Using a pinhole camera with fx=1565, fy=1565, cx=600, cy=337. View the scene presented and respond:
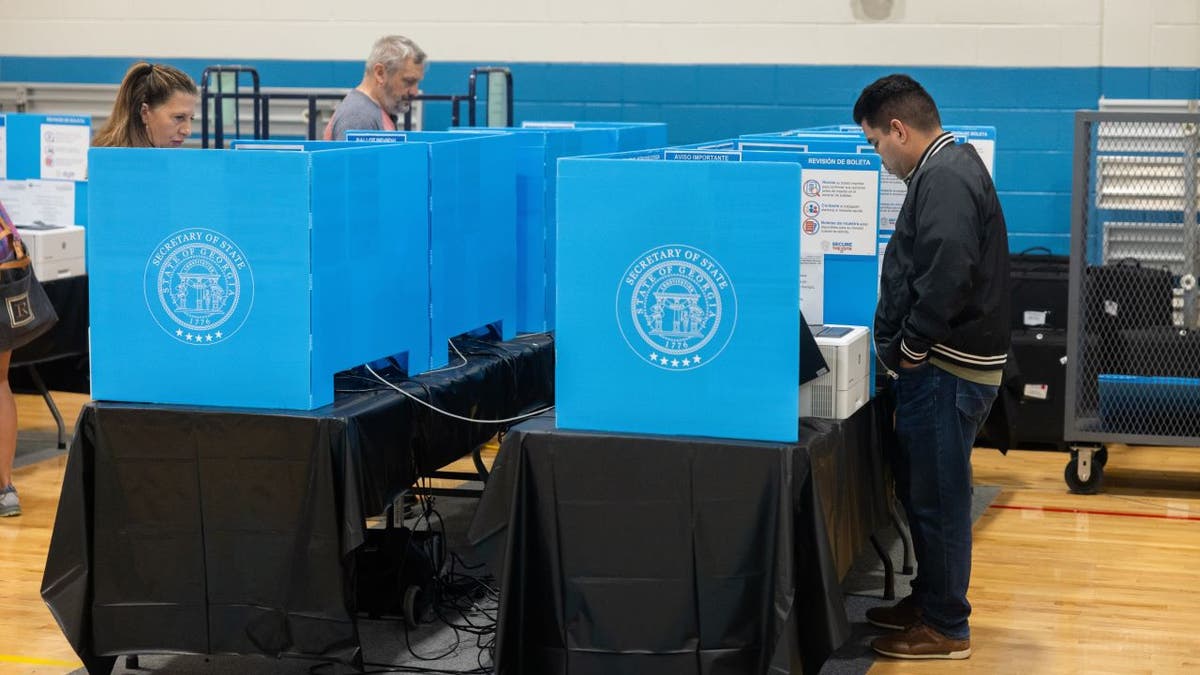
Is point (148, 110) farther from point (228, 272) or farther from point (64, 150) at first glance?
point (64, 150)

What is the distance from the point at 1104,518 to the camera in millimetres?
5309

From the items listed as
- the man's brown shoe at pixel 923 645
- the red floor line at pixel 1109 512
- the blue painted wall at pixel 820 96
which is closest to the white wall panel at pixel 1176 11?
the blue painted wall at pixel 820 96

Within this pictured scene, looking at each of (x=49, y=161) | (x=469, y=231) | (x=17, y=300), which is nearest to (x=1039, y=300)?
(x=469, y=231)

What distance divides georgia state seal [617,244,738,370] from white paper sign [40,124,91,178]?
415 centimetres

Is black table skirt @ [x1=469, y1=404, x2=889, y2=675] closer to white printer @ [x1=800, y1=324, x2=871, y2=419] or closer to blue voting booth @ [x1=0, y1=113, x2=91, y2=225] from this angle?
white printer @ [x1=800, y1=324, x2=871, y2=419]

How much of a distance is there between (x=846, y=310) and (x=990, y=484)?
7.60ft

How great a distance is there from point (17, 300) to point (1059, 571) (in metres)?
3.33

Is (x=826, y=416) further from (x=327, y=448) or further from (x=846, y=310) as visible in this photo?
(x=327, y=448)

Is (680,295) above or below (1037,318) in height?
above

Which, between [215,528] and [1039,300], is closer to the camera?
[215,528]

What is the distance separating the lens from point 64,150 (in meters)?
6.67

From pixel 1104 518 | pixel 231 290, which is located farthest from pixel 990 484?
pixel 231 290

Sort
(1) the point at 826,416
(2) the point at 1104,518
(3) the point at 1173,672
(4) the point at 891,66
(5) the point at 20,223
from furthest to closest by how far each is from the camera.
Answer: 1. (4) the point at 891,66
2. (5) the point at 20,223
3. (2) the point at 1104,518
4. (3) the point at 1173,672
5. (1) the point at 826,416

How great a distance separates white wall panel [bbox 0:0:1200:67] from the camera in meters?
6.88
